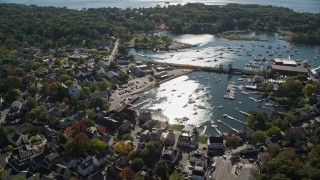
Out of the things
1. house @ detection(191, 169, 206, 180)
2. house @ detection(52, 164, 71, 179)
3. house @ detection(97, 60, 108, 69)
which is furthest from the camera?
house @ detection(97, 60, 108, 69)

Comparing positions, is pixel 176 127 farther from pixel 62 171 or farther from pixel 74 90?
pixel 74 90

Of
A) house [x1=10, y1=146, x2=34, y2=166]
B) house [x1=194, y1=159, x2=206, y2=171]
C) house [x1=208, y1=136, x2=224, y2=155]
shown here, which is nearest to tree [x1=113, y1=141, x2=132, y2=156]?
house [x1=194, y1=159, x2=206, y2=171]

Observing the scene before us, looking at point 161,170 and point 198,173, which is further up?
point 161,170

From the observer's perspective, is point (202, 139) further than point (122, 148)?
Yes

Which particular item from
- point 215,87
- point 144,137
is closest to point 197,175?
point 144,137

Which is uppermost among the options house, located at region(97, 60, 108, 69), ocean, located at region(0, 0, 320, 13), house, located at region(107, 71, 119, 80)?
ocean, located at region(0, 0, 320, 13)

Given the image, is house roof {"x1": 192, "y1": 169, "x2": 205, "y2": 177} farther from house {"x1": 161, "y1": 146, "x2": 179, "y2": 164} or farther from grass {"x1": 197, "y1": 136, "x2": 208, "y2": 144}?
grass {"x1": 197, "y1": 136, "x2": 208, "y2": 144}

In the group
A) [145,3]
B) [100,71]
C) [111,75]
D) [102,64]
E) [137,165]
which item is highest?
[145,3]
